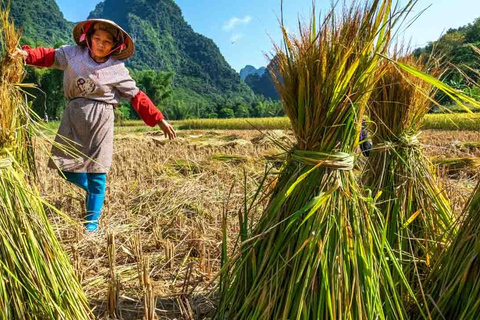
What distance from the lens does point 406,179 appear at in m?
1.50

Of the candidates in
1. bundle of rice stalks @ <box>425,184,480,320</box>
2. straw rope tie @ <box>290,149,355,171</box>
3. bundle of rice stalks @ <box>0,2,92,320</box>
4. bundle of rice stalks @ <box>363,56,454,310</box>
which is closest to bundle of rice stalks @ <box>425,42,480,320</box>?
bundle of rice stalks @ <box>425,184,480,320</box>

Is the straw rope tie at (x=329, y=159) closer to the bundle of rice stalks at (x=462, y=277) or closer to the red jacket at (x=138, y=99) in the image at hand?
the bundle of rice stalks at (x=462, y=277)

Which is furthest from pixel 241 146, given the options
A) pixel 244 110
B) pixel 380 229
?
pixel 244 110

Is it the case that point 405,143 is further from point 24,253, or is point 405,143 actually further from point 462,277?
point 24,253

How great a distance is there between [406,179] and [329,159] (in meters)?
0.60

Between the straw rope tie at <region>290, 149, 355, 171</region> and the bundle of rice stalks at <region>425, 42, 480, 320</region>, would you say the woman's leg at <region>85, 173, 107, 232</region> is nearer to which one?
the straw rope tie at <region>290, 149, 355, 171</region>

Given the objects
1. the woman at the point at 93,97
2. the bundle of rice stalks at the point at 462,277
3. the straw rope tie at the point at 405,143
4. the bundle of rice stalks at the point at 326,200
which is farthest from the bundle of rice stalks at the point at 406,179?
the woman at the point at 93,97

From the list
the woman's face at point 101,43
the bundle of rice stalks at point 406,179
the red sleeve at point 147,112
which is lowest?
the bundle of rice stalks at point 406,179

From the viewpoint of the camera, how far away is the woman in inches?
97.5

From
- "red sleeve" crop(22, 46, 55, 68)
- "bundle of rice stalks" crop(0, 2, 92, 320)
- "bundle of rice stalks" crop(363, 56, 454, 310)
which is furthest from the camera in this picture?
"red sleeve" crop(22, 46, 55, 68)

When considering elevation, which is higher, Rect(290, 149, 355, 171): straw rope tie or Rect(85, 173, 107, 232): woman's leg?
Rect(290, 149, 355, 171): straw rope tie

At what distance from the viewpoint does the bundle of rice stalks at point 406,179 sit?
1482mm

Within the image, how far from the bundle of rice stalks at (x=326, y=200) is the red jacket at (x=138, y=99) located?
5.23 feet

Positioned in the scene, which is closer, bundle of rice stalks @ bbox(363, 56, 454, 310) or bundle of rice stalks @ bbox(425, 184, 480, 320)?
bundle of rice stalks @ bbox(425, 184, 480, 320)
